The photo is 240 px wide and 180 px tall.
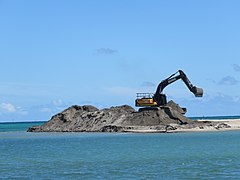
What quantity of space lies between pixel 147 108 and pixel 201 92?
339 inches

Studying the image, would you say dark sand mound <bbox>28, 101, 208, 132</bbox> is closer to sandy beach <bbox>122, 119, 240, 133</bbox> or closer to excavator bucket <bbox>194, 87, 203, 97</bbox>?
sandy beach <bbox>122, 119, 240, 133</bbox>

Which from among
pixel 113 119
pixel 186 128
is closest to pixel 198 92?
pixel 186 128

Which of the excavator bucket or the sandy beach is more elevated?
the excavator bucket

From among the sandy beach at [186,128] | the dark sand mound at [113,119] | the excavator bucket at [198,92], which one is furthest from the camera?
the dark sand mound at [113,119]

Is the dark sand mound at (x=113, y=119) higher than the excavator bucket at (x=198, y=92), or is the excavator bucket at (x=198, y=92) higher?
the excavator bucket at (x=198, y=92)

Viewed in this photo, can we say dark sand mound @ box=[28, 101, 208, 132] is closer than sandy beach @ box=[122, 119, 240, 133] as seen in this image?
No

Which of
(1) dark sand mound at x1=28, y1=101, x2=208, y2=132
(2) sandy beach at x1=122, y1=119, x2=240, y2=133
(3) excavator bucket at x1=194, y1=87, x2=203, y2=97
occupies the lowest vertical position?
(2) sandy beach at x1=122, y1=119, x2=240, y2=133

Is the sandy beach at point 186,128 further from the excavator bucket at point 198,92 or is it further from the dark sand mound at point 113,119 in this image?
the excavator bucket at point 198,92

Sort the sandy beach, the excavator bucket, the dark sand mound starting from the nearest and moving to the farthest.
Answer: the sandy beach
the excavator bucket
the dark sand mound

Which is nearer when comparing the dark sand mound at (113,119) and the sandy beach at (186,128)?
the sandy beach at (186,128)

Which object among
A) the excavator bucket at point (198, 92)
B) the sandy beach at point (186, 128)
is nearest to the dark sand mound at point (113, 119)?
the sandy beach at point (186, 128)

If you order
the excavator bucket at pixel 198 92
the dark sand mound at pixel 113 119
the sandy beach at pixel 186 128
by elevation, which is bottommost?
the sandy beach at pixel 186 128

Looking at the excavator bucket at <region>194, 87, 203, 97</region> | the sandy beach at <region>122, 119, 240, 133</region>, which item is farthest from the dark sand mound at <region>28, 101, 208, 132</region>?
the excavator bucket at <region>194, 87, 203, 97</region>

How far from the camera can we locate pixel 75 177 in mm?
29266
